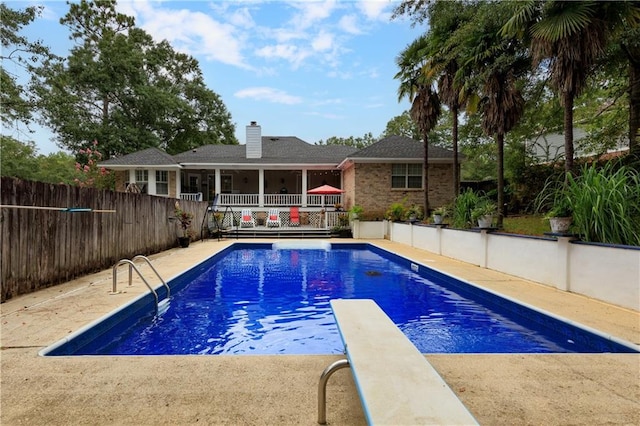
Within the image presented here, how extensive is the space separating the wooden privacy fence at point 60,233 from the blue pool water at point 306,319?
1.86 metres

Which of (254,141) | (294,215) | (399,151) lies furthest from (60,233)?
(254,141)

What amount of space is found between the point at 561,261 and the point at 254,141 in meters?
19.1

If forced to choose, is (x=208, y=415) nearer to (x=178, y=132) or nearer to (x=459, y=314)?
(x=459, y=314)

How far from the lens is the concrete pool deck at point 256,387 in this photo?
2.40 m

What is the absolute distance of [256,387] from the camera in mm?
2814

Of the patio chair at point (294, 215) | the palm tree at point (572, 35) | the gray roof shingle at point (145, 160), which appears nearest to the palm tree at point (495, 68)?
the palm tree at point (572, 35)

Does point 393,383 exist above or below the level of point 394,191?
below

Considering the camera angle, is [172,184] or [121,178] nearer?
[172,184]

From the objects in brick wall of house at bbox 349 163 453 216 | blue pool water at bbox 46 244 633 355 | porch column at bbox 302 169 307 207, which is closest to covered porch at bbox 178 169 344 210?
porch column at bbox 302 169 307 207

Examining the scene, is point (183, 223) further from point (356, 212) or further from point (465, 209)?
point (465, 209)

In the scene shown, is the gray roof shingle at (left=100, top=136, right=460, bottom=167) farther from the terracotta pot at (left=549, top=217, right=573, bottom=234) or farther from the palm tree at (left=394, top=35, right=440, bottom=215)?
the terracotta pot at (left=549, top=217, right=573, bottom=234)

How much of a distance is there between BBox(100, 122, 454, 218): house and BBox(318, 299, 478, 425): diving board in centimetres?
1399

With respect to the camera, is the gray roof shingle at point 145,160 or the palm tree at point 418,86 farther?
the gray roof shingle at point 145,160

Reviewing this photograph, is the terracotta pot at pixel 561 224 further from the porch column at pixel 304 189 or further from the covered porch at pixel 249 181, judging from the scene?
the covered porch at pixel 249 181
